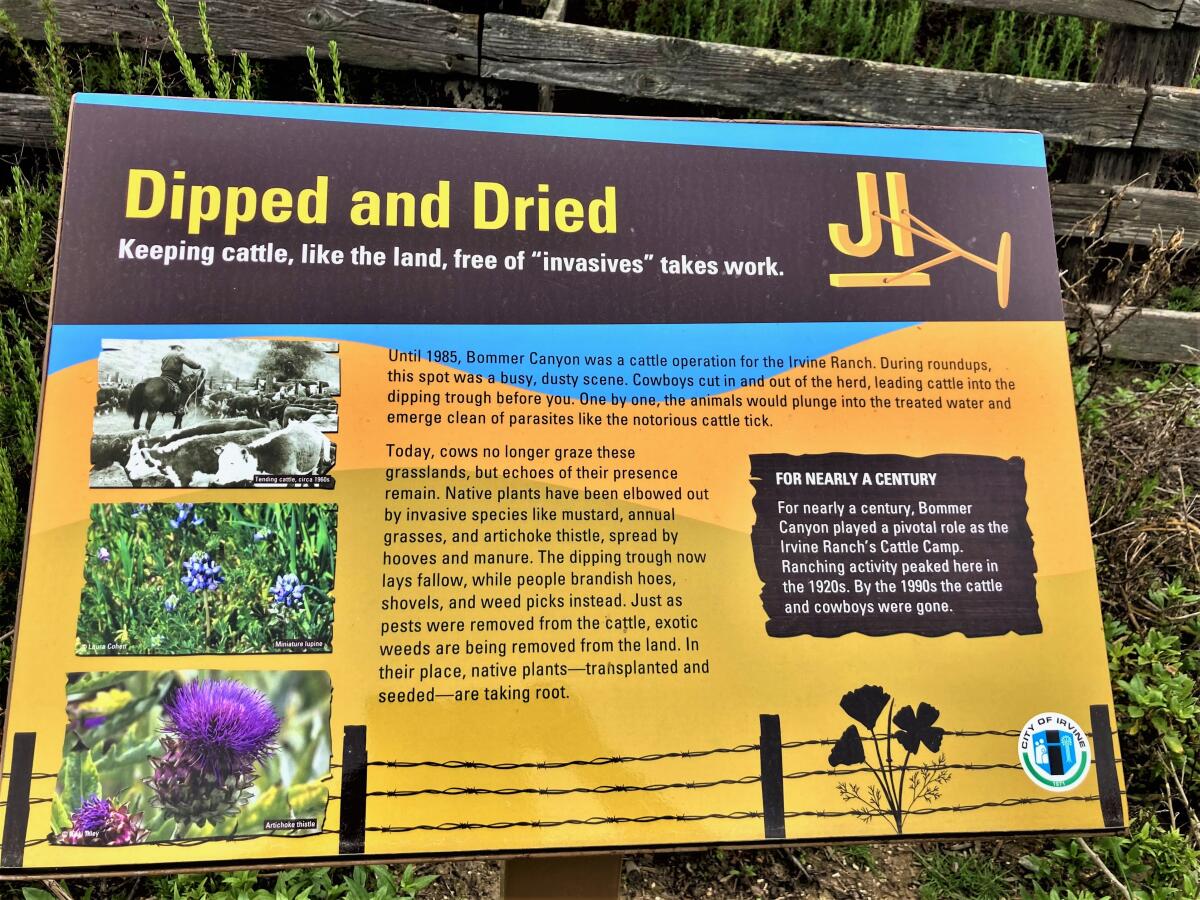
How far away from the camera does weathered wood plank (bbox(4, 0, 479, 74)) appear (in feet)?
10.4

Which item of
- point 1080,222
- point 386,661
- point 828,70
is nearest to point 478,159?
point 386,661

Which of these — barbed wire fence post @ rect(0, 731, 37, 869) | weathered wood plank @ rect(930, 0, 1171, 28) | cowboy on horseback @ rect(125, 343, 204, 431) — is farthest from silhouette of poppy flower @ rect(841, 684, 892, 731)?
weathered wood plank @ rect(930, 0, 1171, 28)

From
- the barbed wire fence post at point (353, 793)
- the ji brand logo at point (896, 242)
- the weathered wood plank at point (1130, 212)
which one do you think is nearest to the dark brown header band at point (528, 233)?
the ji brand logo at point (896, 242)

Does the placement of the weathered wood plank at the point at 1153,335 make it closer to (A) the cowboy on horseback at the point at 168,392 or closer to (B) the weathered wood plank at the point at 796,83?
(B) the weathered wood plank at the point at 796,83

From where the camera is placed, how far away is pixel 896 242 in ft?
6.90

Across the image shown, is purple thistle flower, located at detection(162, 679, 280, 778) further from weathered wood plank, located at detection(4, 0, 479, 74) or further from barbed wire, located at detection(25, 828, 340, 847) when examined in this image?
weathered wood plank, located at detection(4, 0, 479, 74)

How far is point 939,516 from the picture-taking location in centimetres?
196

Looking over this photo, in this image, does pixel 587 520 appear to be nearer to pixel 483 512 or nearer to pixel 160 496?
pixel 483 512

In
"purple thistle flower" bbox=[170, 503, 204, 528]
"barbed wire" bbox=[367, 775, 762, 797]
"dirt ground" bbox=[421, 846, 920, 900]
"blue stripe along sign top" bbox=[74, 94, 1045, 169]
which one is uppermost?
"blue stripe along sign top" bbox=[74, 94, 1045, 169]

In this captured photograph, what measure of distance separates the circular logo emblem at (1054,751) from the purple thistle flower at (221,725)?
1601 millimetres

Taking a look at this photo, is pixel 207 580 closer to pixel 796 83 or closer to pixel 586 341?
pixel 586 341

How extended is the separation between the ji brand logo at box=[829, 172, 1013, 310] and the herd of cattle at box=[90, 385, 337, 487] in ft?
4.18

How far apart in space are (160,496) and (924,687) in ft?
5.56

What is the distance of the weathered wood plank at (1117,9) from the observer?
11.2 ft
